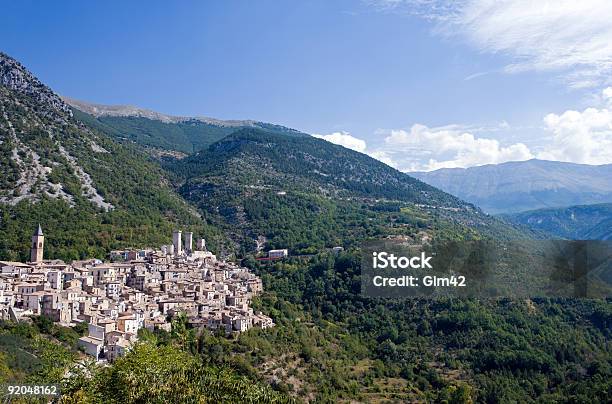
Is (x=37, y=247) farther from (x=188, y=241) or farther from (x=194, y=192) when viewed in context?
(x=194, y=192)

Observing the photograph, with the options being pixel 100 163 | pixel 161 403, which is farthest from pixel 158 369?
pixel 100 163

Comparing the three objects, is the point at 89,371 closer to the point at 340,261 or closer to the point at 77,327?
the point at 77,327

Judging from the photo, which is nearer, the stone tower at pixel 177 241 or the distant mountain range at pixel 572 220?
the stone tower at pixel 177 241

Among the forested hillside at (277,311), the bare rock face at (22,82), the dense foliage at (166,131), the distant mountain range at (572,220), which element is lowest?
the forested hillside at (277,311)

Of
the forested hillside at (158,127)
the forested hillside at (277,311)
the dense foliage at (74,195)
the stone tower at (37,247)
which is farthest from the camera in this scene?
the forested hillside at (158,127)

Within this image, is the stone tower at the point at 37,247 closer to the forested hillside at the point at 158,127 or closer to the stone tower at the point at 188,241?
the stone tower at the point at 188,241

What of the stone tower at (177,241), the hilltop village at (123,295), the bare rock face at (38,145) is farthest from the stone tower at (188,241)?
the bare rock face at (38,145)
